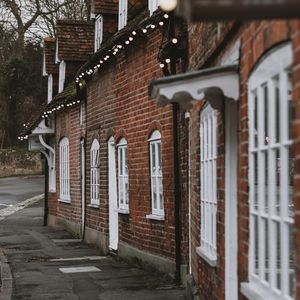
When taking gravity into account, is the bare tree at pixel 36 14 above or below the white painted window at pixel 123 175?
above

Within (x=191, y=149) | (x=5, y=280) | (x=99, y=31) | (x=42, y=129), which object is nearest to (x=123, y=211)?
(x=5, y=280)

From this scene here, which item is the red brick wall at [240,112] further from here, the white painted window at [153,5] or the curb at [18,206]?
the curb at [18,206]

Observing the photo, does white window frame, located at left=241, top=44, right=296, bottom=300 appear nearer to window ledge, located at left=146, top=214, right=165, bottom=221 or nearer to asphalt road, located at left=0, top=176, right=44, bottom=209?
window ledge, located at left=146, top=214, right=165, bottom=221

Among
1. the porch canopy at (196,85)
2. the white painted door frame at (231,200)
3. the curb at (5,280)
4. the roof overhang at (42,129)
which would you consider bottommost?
the curb at (5,280)

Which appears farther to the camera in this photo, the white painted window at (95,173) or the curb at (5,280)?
the white painted window at (95,173)

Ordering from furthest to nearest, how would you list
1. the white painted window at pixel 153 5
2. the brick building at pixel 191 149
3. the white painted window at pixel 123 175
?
the white painted window at pixel 123 175 → the white painted window at pixel 153 5 → the brick building at pixel 191 149

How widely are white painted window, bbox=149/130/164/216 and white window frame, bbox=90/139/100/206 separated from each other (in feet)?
13.9

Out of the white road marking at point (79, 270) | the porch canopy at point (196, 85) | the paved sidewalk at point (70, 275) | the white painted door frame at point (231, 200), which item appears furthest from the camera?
the white road marking at point (79, 270)

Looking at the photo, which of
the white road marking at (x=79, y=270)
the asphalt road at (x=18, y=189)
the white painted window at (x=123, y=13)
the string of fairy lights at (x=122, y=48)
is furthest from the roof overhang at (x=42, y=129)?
the white road marking at (x=79, y=270)

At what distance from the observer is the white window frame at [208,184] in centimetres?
654

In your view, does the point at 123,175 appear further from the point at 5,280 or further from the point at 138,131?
the point at 5,280

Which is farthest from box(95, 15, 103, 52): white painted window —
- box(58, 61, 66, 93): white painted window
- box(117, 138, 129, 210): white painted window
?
box(58, 61, 66, 93): white painted window

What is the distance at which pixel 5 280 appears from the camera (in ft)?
37.3

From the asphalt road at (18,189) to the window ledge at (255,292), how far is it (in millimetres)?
26020
